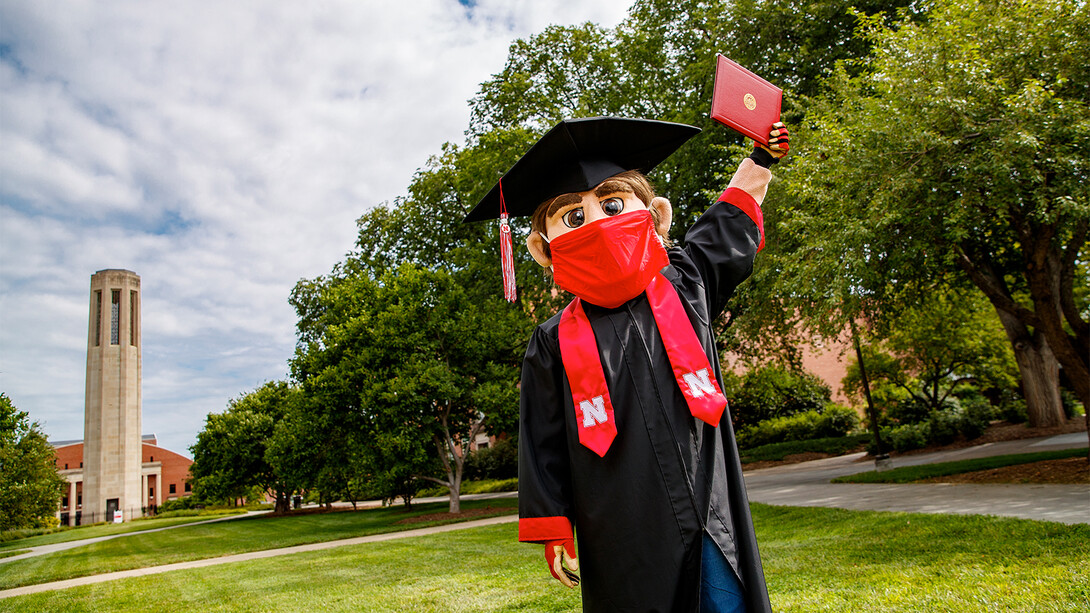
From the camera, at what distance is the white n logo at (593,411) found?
2203 mm

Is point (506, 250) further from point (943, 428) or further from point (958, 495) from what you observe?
point (943, 428)

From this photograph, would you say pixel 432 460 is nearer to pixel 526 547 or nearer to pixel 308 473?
pixel 308 473

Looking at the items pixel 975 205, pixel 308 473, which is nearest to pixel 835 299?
pixel 975 205

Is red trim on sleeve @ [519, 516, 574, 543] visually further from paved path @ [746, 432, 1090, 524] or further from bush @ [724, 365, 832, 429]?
bush @ [724, 365, 832, 429]

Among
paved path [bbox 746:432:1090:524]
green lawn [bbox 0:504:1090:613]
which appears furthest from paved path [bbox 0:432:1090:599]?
green lawn [bbox 0:504:1090:613]

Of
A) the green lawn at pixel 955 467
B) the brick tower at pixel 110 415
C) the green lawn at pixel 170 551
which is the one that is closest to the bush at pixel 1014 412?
the green lawn at pixel 955 467

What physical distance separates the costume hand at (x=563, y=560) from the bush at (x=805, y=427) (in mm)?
27286

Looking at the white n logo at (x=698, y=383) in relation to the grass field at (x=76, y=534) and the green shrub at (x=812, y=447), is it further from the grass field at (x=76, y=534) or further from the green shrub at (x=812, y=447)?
the green shrub at (x=812, y=447)

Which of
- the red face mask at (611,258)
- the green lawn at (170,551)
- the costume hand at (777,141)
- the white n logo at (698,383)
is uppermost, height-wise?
the costume hand at (777,141)

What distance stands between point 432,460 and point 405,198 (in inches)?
401

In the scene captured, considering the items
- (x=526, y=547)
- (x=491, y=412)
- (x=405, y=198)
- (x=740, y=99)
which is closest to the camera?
(x=740, y=99)

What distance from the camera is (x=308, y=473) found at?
1805cm

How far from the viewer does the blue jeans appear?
201 centimetres

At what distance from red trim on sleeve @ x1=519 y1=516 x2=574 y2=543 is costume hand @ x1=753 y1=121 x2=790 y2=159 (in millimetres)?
1643
